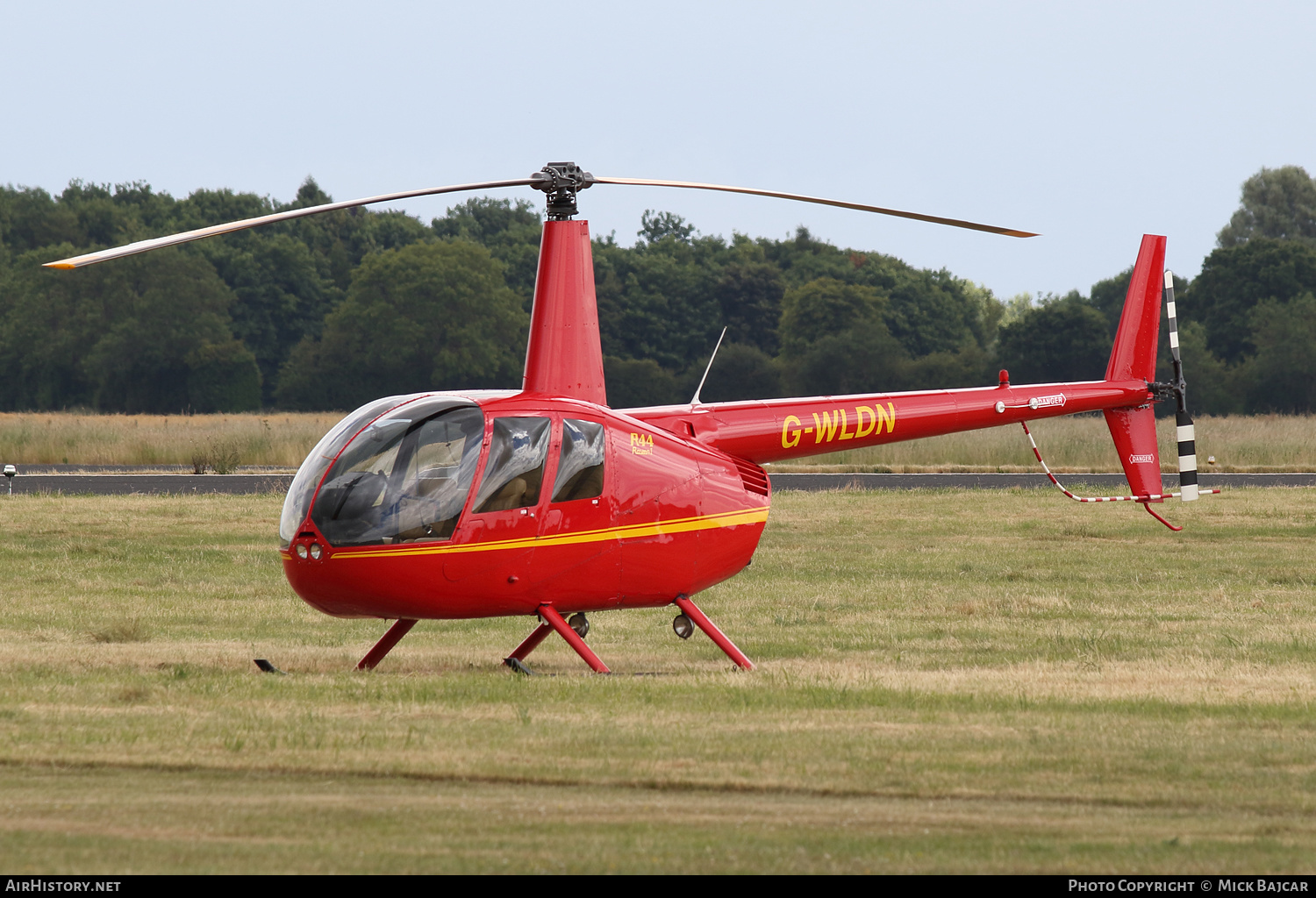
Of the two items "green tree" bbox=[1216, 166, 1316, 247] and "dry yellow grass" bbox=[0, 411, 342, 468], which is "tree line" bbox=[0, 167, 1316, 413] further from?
"dry yellow grass" bbox=[0, 411, 342, 468]

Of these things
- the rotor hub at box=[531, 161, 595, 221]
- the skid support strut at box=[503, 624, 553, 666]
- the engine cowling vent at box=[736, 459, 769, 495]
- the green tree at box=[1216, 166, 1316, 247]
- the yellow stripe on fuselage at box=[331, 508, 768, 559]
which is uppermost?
the green tree at box=[1216, 166, 1316, 247]

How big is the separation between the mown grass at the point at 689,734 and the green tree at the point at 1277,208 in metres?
77.5

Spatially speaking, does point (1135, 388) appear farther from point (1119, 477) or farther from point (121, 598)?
point (1119, 477)

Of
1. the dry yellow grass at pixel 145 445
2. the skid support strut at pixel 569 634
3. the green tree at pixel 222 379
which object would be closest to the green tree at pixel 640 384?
the green tree at pixel 222 379

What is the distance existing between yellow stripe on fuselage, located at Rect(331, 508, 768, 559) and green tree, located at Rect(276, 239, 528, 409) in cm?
5683

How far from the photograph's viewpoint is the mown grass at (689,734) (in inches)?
229

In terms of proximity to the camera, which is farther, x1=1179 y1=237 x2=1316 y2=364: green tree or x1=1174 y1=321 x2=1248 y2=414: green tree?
x1=1179 y1=237 x2=1316 y2=364: green tree

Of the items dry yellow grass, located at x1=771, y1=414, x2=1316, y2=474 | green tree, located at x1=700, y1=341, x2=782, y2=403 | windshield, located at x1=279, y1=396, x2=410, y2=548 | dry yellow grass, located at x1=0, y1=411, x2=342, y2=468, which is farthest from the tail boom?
green tree, located at x1=700, y1=341, x2=782, y2=403

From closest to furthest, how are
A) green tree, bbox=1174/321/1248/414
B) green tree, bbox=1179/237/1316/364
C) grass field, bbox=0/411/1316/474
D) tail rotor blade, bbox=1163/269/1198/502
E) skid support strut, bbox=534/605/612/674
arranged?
skid support strut, bbox=534/605/612/674 → tail rotor blade, bbox=1163/269/1198/502 → grass field, bbox=0/411/1316/474 → green tree, bbox=1174/321/1248/414 → green tree, bbox=1179/237/1316/364

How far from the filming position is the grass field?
3475 cm

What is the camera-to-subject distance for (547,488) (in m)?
10.3

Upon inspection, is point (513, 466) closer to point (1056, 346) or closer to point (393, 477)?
point (393, 477)

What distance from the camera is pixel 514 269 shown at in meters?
77.3

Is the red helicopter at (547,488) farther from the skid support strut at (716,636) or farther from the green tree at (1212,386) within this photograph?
the green tree at (1212,386)
